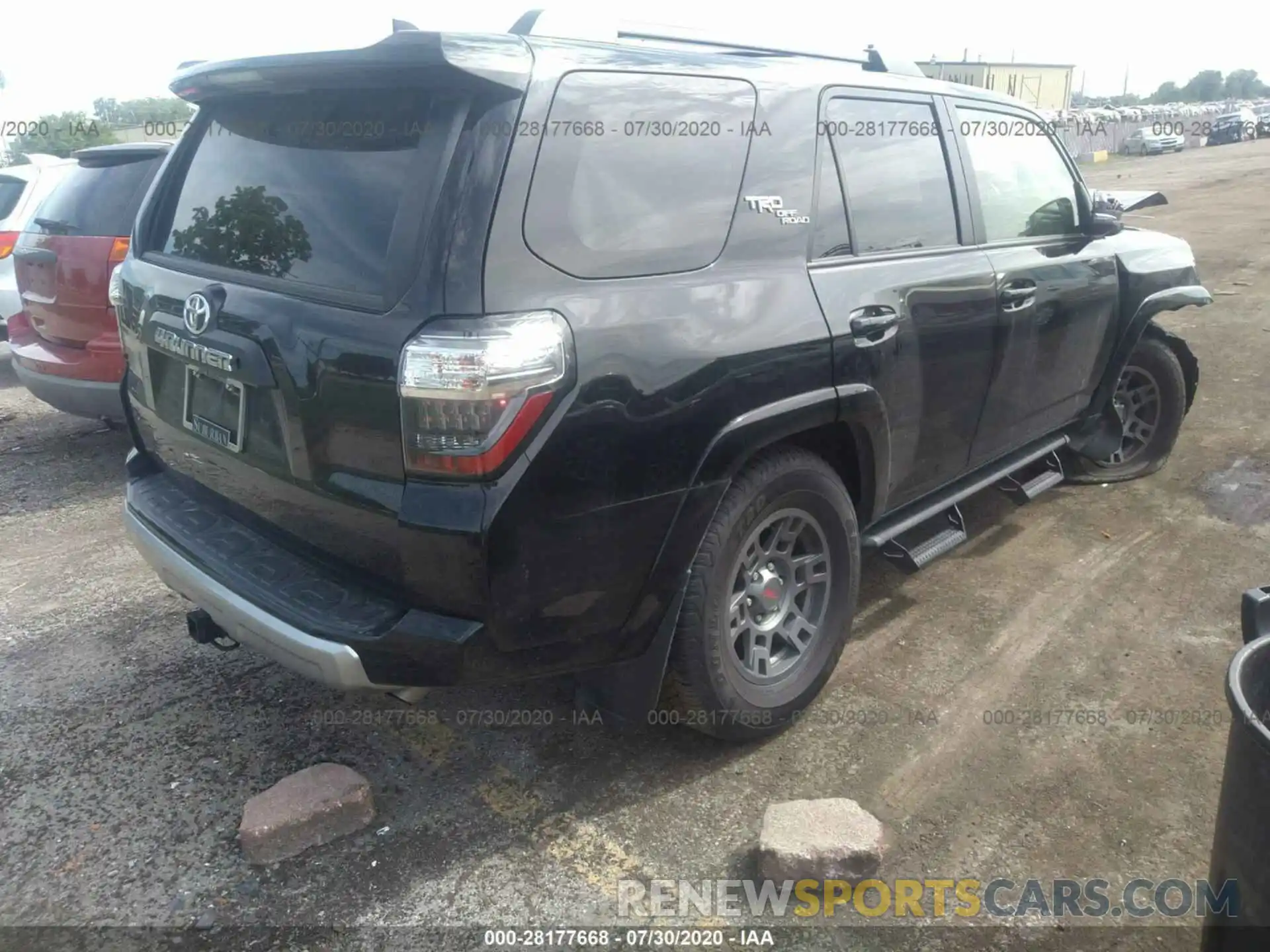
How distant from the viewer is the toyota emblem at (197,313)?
261 cm

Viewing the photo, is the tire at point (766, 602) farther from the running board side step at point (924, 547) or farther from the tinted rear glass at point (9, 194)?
the tinted rear glass at point (9, 194)

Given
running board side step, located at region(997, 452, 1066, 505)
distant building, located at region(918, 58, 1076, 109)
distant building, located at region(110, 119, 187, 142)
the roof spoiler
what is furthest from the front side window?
distant building, located at region(918, 58, 1076, 109)

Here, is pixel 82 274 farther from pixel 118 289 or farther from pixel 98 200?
pixel 118 289

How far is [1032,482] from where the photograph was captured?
14.4 feet

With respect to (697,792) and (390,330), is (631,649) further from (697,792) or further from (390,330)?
(390,330)

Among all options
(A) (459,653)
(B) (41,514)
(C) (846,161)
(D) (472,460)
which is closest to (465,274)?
(D) (472,460)

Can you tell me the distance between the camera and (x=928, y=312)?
10.8 feet

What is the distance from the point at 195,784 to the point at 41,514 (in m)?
2.92

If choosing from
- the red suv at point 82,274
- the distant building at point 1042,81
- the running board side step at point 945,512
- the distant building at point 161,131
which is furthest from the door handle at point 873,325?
the distant building at point 1042,81

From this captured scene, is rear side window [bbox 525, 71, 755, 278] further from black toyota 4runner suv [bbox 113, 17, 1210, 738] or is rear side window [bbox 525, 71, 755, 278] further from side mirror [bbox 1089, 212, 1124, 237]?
side mirror [bbox 1089, 212, 1124, 237]

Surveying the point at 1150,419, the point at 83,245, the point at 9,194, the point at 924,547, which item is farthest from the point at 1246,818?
the point at 9,194

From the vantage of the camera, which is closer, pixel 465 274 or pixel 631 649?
pixel 465 274

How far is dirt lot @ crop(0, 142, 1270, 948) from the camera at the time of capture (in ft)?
8.32

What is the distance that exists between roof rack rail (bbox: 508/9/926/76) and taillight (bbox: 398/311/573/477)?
0.82 m
